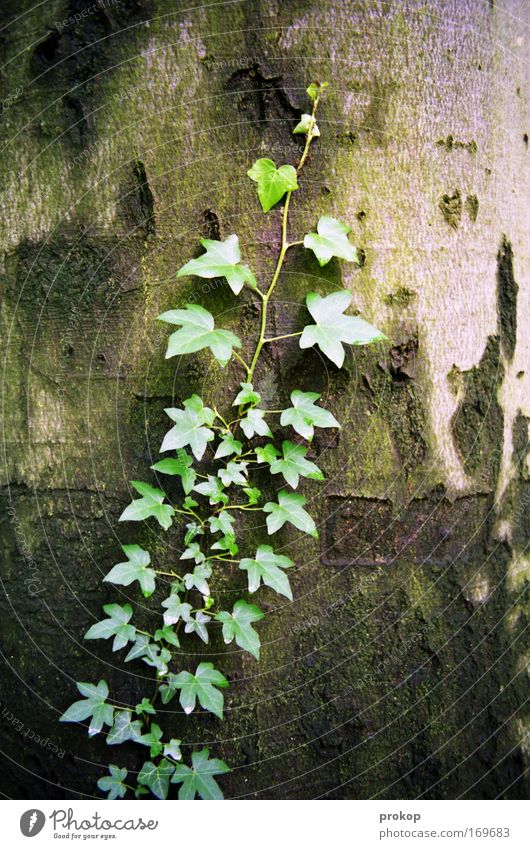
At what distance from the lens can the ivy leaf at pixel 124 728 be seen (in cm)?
127

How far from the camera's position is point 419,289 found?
1.24m

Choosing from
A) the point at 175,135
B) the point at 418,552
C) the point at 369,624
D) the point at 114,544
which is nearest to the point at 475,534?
the point at 418,552

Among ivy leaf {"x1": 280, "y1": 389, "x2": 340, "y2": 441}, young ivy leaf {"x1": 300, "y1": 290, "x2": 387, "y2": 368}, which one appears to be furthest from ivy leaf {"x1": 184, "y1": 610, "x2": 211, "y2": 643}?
young ivy leaf {"x1": 300, "y1": 290, "x2": 387, "y2": 368}

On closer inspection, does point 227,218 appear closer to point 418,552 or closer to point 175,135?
point 175,135

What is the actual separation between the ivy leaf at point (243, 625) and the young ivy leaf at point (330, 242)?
743 millimetres

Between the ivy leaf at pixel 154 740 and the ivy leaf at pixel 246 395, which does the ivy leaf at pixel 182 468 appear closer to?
the ivy leaf at pixel 246 395

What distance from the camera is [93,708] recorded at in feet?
4.19

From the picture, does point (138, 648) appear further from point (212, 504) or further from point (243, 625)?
point (212, 504)

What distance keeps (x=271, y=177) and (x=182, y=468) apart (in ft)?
2.04

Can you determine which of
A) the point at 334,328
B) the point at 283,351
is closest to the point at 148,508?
the point at 283,351

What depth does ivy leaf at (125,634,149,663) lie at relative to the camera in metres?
1.26

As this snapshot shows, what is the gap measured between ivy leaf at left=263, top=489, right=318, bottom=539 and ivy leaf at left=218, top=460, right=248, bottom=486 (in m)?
0.08

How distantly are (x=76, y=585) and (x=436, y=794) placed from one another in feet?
3.15

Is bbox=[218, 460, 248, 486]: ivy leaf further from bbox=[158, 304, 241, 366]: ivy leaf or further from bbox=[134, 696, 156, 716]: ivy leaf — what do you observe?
bbox=[134, 696, 156, 716]: ivy leaf
